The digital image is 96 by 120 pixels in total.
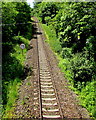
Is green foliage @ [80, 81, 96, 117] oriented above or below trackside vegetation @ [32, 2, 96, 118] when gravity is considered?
below

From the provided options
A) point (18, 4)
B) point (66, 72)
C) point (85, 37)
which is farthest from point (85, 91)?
point (18, 4)

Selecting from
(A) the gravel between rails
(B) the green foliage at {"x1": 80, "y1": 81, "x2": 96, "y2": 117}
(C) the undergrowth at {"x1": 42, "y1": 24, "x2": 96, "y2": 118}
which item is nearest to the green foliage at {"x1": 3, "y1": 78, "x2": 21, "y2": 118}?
(A) the gravel between rails

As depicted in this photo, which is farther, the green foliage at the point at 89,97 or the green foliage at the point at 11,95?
the green foliage at the point at 89,97

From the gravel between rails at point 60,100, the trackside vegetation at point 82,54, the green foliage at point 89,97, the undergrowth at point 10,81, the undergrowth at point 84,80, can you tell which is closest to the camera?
the gravel between rails at point 60,100

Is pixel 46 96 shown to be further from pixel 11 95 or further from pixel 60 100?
pixel 11 95

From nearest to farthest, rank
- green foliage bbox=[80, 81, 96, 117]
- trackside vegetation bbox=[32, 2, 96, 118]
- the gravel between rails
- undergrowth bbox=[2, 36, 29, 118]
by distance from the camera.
A: the gravel between rails
undergrowth bbox=[2, 36, 29, 118]
green foliage bbox=[80, 81, 96, 117]
trackside vegetation bbox=[32, 2, 96, 118]

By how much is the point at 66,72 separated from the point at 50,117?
21.5 ft

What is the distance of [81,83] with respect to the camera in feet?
40.6

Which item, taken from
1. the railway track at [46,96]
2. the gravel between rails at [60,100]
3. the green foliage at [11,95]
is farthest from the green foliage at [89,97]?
the green foliage at [11,95]

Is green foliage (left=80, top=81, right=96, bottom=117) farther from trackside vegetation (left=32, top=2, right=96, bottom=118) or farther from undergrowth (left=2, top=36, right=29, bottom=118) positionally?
undergrowth (left=2, top=36, right=29, bottom=118)

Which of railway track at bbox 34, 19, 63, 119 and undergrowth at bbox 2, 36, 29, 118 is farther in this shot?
undergrowth at bbox 2, 36, 29, 118

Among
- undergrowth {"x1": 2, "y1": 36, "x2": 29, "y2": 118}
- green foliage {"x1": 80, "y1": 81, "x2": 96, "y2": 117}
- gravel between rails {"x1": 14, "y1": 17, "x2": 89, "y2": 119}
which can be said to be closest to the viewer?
gravel between rails {"x1": 14, "y1": 17, "x2": 89, "y2": 119}

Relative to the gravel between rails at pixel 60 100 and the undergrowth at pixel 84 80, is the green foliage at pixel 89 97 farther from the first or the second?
the gravel between rails at pixel 60 100

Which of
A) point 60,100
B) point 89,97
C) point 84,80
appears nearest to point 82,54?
point 84,80
